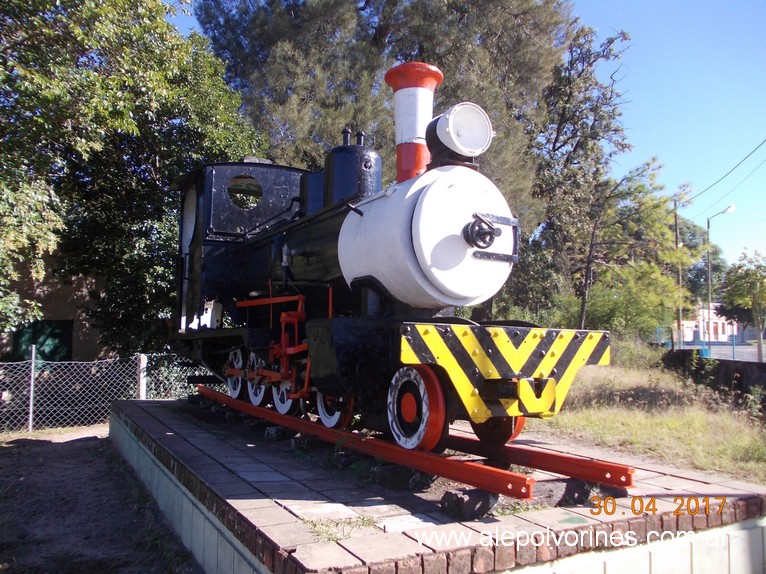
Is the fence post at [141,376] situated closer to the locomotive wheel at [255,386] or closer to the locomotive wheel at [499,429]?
the locomotive wheel at [255,386]

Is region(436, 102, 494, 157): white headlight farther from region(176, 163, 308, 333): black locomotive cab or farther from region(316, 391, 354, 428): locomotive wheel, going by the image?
region(176, 163, 308, 333): black locomotive cab

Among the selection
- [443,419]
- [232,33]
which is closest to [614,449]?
[443,419]

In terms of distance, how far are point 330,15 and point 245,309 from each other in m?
11.8

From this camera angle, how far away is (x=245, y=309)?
23.0 ft

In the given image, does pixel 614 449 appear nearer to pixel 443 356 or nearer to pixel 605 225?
pixel 443 356

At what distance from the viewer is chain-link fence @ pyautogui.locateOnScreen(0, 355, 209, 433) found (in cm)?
1005

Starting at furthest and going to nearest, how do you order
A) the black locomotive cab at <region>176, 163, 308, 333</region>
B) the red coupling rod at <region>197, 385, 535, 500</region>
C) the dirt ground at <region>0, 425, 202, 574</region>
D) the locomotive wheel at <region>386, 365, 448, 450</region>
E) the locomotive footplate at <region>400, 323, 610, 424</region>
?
the black locomotive cab at <region>176, 163, 308, 333</region>
the dirt ground at <region>0, 425, 202, 574</region>
the locomotive wheel at <region>386, 365, 448, 450</region>
the locomotive footplate at <region>400, 323, 610, 424</region>
the red coupling rod at <region>197, 385, 535, 500</region>

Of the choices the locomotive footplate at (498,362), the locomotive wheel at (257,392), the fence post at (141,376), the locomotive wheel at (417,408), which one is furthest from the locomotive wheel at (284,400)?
the fence post at (141,376)

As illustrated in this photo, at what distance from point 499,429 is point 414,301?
1.16 metres

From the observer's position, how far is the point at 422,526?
291 cm

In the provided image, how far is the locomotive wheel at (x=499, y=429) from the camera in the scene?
13.6 feet

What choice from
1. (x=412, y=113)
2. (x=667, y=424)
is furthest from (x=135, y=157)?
(x=667, y=424)

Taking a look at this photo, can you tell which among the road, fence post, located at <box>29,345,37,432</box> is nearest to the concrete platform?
fence post, located at <box>29,345,37,432</box>

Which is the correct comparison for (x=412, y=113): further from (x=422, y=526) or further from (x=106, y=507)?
(x=106, y=507)
